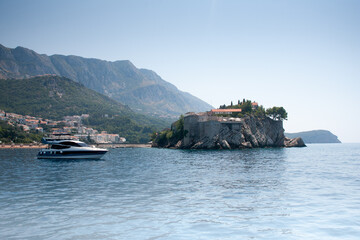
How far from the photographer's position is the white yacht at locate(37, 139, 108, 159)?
5650 centimetres

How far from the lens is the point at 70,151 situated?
56.5 meters

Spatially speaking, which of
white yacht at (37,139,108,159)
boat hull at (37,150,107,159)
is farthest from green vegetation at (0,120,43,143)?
white yacht at (37,139,108,159)

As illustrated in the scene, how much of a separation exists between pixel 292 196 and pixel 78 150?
149 ft

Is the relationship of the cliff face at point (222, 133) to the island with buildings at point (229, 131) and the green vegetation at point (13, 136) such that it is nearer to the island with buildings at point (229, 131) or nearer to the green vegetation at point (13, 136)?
the island with buildings at point (229, 131)

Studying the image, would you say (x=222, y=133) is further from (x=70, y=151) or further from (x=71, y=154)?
(x=70, y=151)

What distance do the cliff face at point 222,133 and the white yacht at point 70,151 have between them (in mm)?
45676

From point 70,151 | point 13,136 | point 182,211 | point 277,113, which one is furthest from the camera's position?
point 13,136

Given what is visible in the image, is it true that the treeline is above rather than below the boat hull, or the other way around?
above

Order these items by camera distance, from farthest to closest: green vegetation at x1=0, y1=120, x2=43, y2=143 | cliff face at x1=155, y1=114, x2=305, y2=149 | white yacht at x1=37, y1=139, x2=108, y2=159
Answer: green vegetation at x1=0, y1=120, x2=43, y2=143
cliff face at x1=155, y1=114, x2=305, y2=149
white yacht at x1=37, y1=139, x2=108, y2=159

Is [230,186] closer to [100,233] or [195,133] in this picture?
[100,233]

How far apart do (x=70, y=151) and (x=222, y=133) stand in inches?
2082

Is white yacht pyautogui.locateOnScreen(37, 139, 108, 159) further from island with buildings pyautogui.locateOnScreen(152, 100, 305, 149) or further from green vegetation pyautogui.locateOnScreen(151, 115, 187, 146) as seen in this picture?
green vegetation pyautogui.locateOnScreen(151, 115, 187, 146)

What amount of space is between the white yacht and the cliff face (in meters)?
45.7

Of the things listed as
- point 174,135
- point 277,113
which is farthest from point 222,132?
point 277,113
